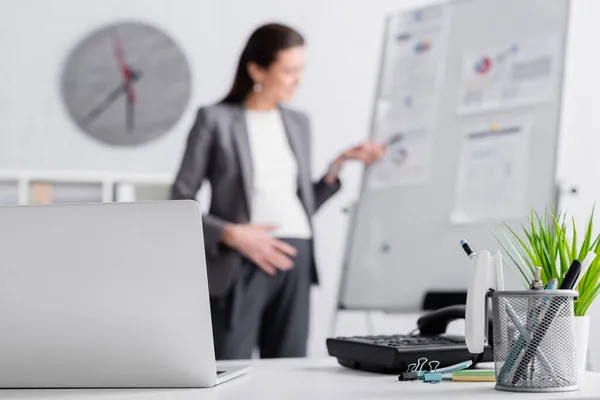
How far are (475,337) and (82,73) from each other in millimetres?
3227

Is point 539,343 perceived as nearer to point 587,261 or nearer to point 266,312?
point 587,261

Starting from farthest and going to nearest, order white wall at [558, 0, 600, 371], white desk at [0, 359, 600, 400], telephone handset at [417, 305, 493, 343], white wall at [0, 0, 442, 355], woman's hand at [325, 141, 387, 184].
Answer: white wall at [0, 0, 442, 355]
white wall at [558, 0, 600, 371]
woman's hand at [325, 141, 387, 184]
telephone handset at [417, 305, 493, 343]
white desk at [0, 359, 600, 400]

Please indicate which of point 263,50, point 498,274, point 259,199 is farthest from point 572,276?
point 263,50

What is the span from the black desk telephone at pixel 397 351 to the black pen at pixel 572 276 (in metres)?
0.10

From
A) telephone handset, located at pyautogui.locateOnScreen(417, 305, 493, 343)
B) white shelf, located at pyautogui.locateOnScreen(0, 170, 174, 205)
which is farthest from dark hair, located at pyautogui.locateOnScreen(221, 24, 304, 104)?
telephone handset, located at pyautogui.locateOnScreen(417, 305, 493, 343)

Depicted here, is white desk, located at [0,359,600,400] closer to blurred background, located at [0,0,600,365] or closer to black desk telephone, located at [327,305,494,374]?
black desk telephone, located at [327,305,494,374]

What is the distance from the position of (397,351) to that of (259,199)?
1.90 m

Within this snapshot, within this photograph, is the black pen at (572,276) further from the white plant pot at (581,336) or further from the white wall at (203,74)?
the white wall at (203,74)

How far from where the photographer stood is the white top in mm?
2896

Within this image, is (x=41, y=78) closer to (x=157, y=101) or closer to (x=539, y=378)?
(x=157, y=101)

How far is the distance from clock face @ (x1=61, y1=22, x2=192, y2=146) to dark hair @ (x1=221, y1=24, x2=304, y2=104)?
0.96 metres

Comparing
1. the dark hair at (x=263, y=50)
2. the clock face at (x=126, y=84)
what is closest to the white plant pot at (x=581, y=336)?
the dark hair at (x=263, y=50)

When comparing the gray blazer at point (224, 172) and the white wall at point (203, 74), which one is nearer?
the gray blazer at point (224, 172)

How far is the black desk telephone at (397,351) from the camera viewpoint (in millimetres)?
1025
